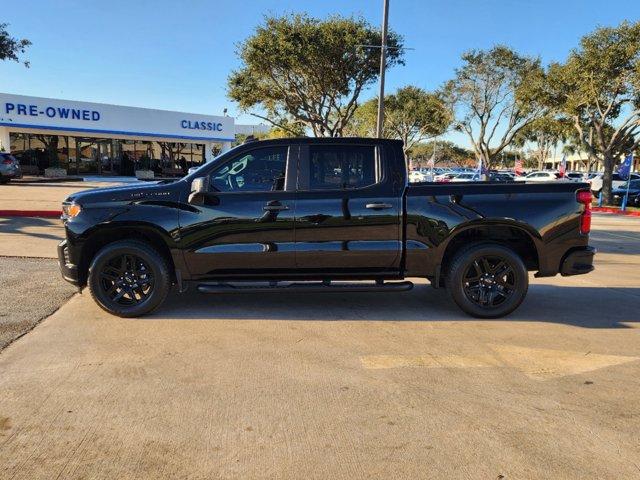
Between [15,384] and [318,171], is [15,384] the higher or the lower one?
the lower one

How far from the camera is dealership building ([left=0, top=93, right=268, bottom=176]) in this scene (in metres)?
31.7

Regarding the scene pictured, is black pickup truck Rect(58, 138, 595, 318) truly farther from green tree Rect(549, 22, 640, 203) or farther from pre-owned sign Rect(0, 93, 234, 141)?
pre-owned sign Rect(0, 93, 234, 141)

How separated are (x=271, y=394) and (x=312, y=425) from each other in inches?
20.3

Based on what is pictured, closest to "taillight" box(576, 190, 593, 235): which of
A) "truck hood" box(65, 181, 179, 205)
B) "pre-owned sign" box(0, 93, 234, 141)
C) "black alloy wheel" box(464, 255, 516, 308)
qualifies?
"black alloy wheel" box(464, 255, 516, 308)

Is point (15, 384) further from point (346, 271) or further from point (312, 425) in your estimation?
point (346, 271)

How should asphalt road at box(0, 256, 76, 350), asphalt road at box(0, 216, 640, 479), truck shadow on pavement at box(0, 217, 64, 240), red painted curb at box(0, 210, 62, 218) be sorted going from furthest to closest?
red painted curb at box(0, 210, 62, 218) → truck shadow on pavement at box(0, 217, 64, 240) → asphalt road at box(0, 256, 76, 350) → asphalt road at box(0, 216, 640, 479)

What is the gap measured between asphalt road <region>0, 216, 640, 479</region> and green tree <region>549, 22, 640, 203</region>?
21.0 m

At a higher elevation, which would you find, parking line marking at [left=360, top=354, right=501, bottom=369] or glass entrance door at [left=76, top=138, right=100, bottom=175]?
glass entrance door at [left=76, top=138, right=100, bottom=175]

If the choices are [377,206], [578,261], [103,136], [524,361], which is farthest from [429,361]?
[103,136]

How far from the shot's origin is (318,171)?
5410 millimetres

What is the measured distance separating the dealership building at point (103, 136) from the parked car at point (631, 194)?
88.4ft

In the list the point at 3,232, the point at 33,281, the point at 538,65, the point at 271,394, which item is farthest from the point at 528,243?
the point at 538,65

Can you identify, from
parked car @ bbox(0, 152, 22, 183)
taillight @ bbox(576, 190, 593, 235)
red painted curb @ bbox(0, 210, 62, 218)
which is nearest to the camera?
taillight @ bbox(576, 190, 593, 235)

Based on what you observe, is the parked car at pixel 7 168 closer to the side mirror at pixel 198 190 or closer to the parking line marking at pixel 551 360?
the side mirror at pixel 198 190
